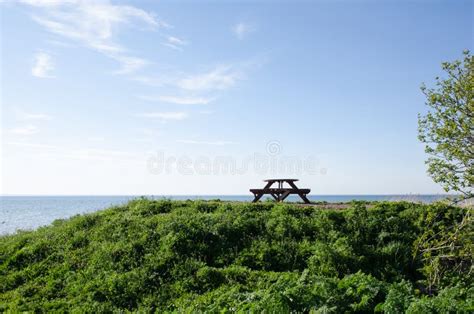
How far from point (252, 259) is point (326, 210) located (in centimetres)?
434

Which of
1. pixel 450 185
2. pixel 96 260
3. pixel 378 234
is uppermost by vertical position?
pixel 450 185

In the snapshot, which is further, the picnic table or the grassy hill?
the picnic table

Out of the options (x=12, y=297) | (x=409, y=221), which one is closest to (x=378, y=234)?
(x=409, y=221)

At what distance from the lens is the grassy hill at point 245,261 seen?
9086mm

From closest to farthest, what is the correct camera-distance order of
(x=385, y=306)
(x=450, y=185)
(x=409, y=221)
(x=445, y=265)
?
1. (x=385, y=306)
2. (x=450, y=185)
3. (x=445, y=265)
4. (x=409, y=221)

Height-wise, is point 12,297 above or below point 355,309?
below

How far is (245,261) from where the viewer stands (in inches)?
538

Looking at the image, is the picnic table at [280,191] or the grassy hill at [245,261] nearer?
the grassy hill at [245,261]

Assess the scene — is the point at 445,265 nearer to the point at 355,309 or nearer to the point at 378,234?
the point at 378,234

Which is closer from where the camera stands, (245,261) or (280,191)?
(245,261)

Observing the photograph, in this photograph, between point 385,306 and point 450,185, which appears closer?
point 385,306

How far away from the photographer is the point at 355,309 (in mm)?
8008

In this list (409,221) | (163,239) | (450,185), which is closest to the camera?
(450,185)

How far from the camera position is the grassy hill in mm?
9086
